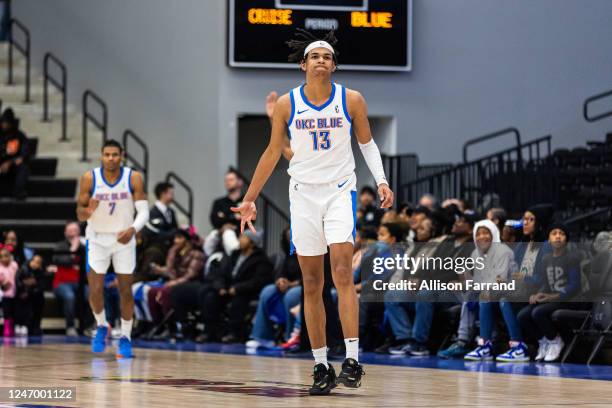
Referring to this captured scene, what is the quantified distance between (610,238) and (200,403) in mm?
5523

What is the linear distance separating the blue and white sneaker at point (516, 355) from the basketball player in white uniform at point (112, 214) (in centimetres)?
340

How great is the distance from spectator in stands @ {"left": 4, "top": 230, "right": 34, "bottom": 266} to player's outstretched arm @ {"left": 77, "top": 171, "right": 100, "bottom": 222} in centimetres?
522

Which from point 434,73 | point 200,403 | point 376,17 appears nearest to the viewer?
point 200,403

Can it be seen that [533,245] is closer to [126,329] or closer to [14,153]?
[126,329]

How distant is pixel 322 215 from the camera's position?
8328 mm

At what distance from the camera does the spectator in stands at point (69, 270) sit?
17.3 meters

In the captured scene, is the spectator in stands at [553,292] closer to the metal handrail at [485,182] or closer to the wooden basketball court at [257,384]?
the wooden basketball court at [257,384]

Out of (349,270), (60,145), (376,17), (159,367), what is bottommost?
(159,367)

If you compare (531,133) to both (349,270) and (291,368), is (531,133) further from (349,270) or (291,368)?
(349,270)

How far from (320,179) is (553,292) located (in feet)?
14.3

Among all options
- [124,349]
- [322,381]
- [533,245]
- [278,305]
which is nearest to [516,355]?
[533,245]

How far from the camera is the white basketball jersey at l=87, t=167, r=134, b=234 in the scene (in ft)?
39.9

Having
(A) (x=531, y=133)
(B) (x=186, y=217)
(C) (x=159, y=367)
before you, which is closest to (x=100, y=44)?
(B) (x=186, y=217)

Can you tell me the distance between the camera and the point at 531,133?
2045 cm
